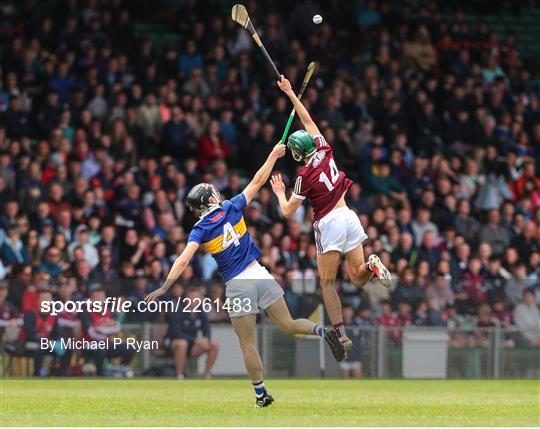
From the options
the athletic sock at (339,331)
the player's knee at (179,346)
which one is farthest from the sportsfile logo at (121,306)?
the athletic sock at (339,331)

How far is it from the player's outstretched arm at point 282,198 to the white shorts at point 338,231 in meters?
0.54

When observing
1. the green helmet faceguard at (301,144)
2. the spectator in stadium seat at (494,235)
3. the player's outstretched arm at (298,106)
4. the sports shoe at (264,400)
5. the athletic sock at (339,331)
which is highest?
the player's outstretched arm at (298,106)

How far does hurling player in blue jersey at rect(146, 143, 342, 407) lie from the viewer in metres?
14.2

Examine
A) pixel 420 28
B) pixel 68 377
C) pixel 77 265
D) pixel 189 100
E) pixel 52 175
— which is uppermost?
pixel 420 28

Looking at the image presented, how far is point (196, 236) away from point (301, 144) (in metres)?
1.83

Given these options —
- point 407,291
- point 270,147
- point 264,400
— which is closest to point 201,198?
point 264,400

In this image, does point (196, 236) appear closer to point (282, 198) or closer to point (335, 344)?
point (282, 198)

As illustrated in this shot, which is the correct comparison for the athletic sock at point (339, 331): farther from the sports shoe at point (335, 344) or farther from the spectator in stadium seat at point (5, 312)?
the spectator in stadium seat at point (5, 312)

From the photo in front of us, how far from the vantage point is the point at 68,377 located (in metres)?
19.1

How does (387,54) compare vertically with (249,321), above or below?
above

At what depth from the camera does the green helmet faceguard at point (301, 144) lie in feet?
50.1

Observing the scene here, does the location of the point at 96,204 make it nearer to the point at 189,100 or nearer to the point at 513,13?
the point at 189,100

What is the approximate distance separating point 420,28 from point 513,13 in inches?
131

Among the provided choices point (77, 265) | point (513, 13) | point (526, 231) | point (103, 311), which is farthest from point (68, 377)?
point (513, 13)
